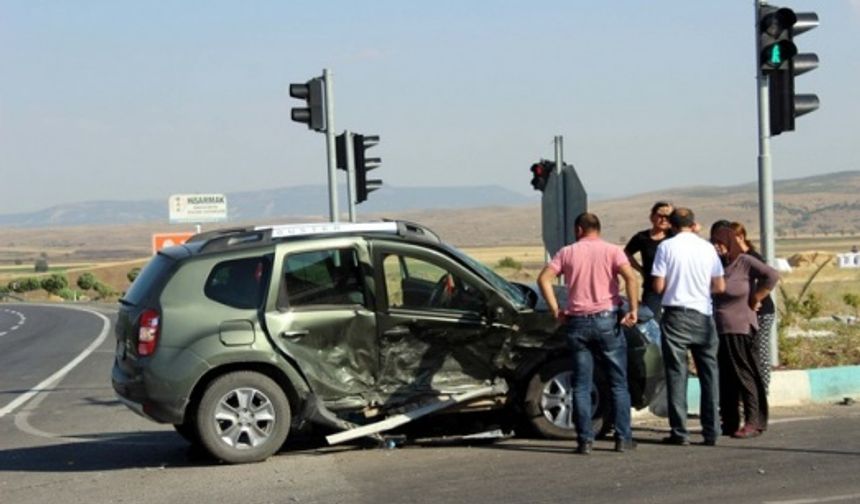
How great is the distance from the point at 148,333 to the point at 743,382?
4.71 m

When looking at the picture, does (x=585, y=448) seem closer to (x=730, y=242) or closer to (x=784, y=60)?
(x=730, y=242)

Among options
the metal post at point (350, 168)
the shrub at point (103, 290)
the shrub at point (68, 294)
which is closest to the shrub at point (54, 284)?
the shrub at point (68, 294)

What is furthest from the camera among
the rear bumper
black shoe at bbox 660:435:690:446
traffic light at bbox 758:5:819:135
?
traffic light at bbox 758:5:819:135

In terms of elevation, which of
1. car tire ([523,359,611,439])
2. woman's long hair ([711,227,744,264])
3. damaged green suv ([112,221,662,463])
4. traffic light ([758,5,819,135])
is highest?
traffic light ([758,5,819,135])

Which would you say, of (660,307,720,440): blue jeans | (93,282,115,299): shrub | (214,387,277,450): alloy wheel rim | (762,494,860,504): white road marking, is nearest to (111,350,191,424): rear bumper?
(214,387,277,450): alloy wheel rim

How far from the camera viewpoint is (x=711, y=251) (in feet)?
31.3

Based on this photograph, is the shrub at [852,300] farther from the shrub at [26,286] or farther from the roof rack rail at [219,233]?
the shrub at [26,286]

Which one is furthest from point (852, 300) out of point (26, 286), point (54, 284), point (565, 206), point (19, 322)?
point (26, 286)

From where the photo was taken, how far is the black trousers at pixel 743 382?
987 centimetres

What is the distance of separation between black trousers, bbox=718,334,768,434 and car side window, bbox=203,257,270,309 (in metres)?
3.73

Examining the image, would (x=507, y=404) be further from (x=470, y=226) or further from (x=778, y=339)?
(x=470, y=226)

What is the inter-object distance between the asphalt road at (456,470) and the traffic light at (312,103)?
519 centimetres

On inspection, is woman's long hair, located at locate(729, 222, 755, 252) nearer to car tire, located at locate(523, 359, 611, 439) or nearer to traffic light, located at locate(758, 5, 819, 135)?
car tire, located at locate(523, 359, 611, 439)

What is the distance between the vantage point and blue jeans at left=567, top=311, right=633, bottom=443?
9141 millimetres
